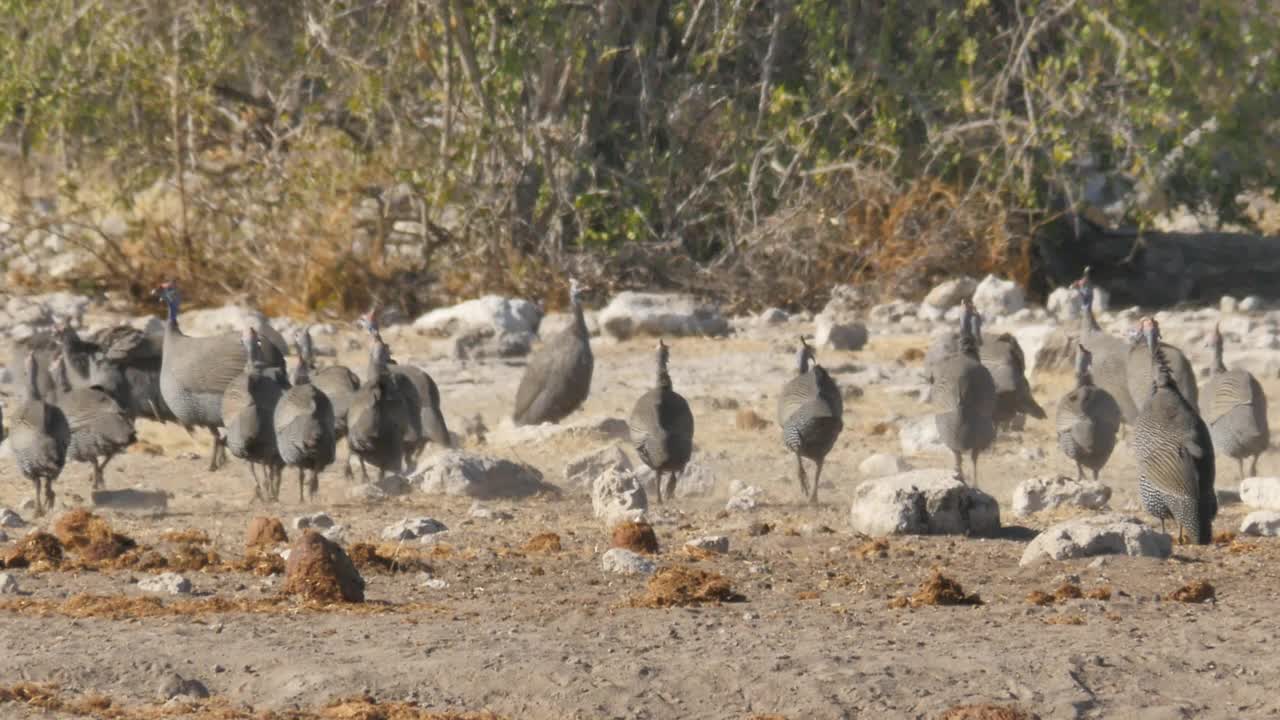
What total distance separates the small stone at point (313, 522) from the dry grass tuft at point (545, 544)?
1.14 m

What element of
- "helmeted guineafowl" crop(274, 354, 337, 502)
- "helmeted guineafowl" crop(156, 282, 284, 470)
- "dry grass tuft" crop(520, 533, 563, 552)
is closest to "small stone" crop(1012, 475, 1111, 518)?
"dry grass tuft" crop(520, 533, 563, 552)

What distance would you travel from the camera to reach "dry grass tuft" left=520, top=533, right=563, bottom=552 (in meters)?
8.63

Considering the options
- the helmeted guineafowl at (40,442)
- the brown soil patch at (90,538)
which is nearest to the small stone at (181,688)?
the brown soil patch at (90,538)

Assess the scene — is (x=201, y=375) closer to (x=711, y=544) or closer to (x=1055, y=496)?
(x=711, y=544)

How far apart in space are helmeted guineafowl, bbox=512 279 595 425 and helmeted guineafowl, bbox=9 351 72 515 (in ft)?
10.8

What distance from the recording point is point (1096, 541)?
27.4 feet

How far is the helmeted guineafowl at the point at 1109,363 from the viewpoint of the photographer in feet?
39.4

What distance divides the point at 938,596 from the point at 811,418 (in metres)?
3.33

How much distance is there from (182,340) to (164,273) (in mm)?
6367

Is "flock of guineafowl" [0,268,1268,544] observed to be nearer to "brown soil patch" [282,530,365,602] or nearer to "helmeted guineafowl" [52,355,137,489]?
"helmeted guineafowl" [52,355,137,489]

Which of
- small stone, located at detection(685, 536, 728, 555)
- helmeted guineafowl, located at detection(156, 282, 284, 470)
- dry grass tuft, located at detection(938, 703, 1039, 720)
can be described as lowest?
dry grass tuft, located at detection(938, 703, 1039, 720)

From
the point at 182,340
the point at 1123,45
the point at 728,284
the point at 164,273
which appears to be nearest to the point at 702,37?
the point at 728,284

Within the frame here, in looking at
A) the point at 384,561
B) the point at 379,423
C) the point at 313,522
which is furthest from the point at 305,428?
the point at 384,561

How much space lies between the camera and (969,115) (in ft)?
59.2
